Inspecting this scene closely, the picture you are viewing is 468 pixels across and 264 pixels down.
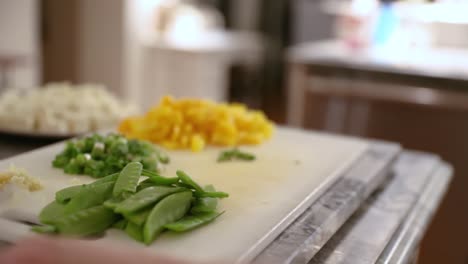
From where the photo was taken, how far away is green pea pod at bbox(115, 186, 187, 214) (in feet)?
2.40

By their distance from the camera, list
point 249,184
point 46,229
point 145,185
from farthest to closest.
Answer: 1. point 249,184
2. point 145,185
3. point 46,229

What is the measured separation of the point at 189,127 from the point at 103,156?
0.25m

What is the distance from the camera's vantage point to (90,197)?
0.77m

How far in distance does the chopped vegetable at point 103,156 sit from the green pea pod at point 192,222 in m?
0.21

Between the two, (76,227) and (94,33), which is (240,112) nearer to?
(76,227)

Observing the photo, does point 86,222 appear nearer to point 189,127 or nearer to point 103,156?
point 103,156

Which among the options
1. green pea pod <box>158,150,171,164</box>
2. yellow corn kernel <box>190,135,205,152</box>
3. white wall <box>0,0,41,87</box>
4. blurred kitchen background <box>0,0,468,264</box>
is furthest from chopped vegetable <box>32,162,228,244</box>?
white wall <box>0,0,41,87</box>

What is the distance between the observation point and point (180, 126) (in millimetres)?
1194

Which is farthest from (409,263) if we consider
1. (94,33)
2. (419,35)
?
(94,33)

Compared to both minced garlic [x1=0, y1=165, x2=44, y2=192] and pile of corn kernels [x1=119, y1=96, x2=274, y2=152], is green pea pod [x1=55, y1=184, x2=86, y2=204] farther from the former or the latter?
pile of corn kernels [x1=119, y1=96, x2=274, y2=152]

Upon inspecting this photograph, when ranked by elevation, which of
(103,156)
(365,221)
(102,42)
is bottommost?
(365,221)

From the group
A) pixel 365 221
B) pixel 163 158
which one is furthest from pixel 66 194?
pixel 365 221

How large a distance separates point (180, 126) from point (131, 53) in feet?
8.45

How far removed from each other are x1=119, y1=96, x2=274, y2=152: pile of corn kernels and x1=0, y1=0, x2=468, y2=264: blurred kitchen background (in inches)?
36.4
